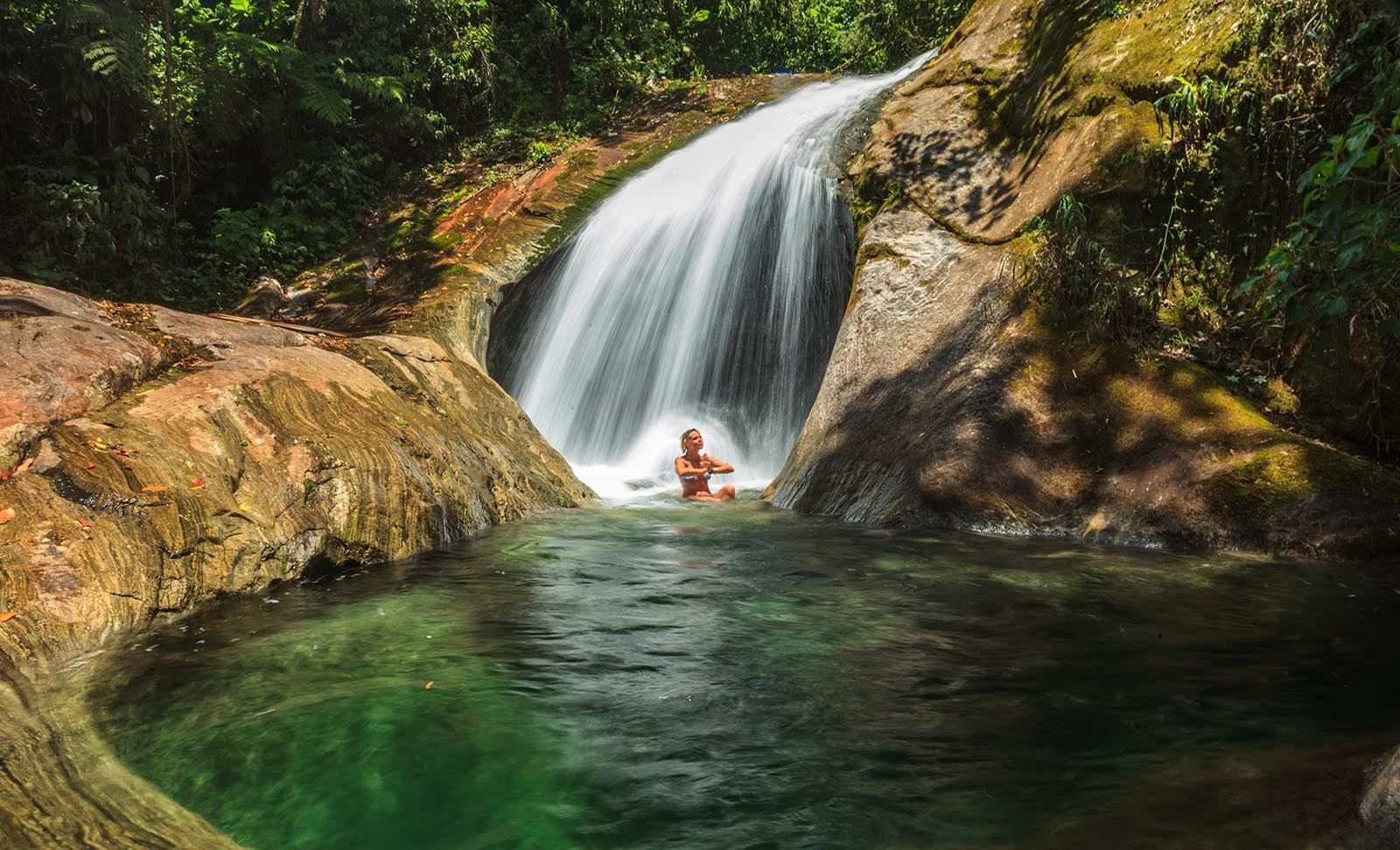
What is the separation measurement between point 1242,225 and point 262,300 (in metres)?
12.2

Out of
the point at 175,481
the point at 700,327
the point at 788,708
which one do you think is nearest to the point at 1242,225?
the point at 788,708

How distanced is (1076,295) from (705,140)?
9123 millimetres

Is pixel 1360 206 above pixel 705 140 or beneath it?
beneath

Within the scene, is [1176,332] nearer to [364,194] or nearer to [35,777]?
[35,777]

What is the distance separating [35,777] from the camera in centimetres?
272

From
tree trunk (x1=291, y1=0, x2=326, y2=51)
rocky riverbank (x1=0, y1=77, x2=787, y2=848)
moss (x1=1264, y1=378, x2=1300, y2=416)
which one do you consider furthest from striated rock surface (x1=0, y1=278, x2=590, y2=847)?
tree trunk (x1=291, y1=0, x2=326, y2=51)

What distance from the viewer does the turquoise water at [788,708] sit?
262cm

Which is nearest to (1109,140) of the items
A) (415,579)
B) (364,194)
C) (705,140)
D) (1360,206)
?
(1360,206)

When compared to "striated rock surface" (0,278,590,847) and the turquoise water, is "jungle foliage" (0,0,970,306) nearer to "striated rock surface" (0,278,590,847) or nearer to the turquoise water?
"striated rock surface" (0,278,590,847)

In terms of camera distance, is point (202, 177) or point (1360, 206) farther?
point (202, 177)

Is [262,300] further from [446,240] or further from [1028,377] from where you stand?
[1028,377]

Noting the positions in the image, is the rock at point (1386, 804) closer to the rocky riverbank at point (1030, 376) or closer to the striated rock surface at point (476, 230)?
the rocky riverbank at point (1030, 376)

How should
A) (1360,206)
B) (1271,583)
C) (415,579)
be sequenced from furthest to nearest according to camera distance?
1. (415,579)
2. (1271,583)
3. (1360,206)

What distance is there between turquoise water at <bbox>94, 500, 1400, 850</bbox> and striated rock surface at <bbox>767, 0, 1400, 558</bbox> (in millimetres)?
629
